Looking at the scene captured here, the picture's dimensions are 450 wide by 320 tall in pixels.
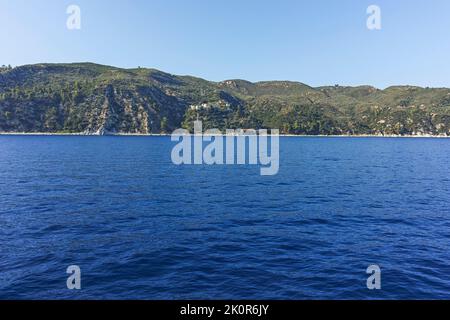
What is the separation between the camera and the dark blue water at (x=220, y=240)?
2533 centimetres

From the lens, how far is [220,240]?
36.5 metres

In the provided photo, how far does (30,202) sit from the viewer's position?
52.7m

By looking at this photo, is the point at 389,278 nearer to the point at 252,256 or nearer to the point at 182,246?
the point at 252,256

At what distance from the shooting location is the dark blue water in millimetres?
25328
